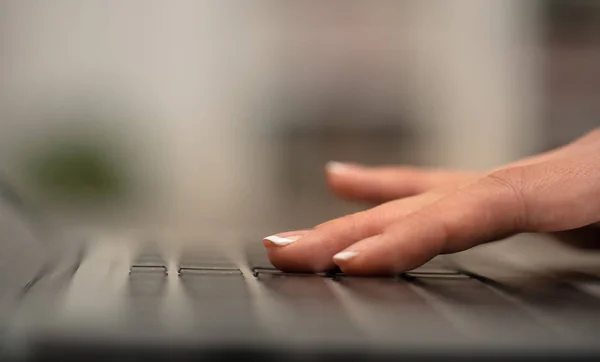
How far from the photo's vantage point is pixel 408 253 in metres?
0.44

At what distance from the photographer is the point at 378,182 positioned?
866 mm

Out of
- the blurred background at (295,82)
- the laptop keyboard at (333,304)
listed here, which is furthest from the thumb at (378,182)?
the blurred background at (295,82)

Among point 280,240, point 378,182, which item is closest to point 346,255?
point 280,240

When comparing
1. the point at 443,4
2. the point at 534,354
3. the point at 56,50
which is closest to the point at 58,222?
the point at 534,354

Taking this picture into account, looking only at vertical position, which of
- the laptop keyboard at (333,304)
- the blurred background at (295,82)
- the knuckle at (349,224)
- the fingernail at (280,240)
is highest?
the blurred background at (295,82)

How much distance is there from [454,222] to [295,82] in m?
1.79

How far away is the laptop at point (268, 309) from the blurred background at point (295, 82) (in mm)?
1671

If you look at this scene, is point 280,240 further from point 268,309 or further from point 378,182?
point 378,182

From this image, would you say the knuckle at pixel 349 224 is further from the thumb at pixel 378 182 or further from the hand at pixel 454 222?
the thumb at pixel 378 182

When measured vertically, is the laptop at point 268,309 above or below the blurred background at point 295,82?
below

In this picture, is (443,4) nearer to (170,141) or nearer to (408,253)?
(170,141)

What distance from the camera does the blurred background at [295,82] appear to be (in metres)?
2.15

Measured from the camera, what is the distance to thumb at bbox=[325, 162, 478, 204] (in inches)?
33.8

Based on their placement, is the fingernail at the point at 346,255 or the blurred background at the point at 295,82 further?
the blurred background at the point at 295,82
